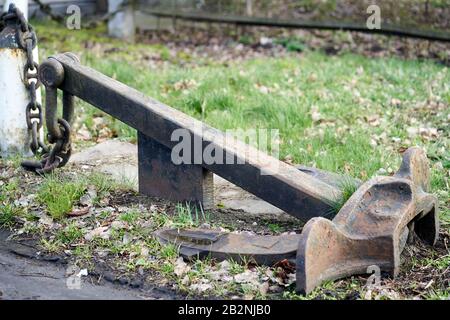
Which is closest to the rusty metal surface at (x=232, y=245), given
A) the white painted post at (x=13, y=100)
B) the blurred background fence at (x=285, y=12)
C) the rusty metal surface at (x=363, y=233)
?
the rusty metal surface at (x=363, y=233)

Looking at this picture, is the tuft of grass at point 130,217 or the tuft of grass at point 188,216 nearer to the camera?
the tuft of grass at point 188,216

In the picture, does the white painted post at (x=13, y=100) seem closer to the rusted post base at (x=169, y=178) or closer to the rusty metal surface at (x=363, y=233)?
the rusted post base at (x=169, y=178)

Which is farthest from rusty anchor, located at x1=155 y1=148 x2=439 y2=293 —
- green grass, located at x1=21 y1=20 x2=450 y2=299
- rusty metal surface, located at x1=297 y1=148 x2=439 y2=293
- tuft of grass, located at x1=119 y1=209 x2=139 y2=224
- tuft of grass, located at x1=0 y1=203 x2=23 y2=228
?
tuft of grass, located at x1=0 y1=203 x2=23 y2=228

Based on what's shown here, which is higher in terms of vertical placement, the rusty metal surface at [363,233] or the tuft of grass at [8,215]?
the rusty metal surface at [363,233]

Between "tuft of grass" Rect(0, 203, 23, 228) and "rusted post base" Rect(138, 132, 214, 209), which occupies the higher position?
"rusted post base" Rect(138, 132, 214, 209)

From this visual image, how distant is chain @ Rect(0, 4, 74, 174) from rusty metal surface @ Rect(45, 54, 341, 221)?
0.57 feet

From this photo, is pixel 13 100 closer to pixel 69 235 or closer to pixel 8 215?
pixel 8 215

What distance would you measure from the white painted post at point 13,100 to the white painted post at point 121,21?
4858mm

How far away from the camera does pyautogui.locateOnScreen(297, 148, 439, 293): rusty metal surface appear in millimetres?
3619

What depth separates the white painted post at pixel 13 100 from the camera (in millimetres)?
5621

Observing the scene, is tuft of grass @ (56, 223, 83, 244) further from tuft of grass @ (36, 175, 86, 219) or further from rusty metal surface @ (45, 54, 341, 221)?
rusty metal surface @ (45, 54, 341, 221)

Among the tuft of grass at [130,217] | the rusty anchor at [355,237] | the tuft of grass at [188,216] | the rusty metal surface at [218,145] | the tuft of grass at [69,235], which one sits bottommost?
the tuft of grass at [69,235]
